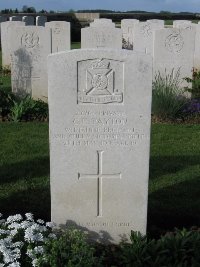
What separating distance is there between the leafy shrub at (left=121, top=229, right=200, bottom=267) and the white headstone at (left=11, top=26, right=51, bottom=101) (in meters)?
6.21

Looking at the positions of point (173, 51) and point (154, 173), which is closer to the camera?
point (154, 173)

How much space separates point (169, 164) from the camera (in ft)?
21.6

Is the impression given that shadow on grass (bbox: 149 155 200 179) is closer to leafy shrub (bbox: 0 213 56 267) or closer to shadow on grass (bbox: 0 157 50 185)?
shadow on grass (bbox: 0 157 50 185)

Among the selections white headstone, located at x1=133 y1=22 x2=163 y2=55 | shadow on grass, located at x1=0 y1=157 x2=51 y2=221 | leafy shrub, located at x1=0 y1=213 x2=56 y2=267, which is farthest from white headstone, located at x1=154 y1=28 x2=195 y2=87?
leafy shrub, located at x1=0 y1=213 x2=56 y2=267

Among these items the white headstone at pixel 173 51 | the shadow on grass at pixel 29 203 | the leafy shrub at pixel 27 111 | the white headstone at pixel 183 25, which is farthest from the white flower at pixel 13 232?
the white headstone at pixel 183 25

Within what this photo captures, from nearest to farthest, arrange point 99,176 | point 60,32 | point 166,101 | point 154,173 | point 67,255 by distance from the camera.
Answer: point 67,255 < point 99,176 < point 154,173 < point 166,101 < point 60,32

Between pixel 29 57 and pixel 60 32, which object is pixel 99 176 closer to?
pixel 29 57

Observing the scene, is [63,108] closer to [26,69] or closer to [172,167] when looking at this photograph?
[172,167]

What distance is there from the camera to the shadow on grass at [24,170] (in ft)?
20.0

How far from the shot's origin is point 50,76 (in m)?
4.05

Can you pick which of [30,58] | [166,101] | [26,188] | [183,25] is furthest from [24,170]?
[183,25]

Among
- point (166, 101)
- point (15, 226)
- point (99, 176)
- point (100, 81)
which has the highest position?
point (100, 81)

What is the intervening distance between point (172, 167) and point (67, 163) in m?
2.51

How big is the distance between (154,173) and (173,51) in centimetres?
397
